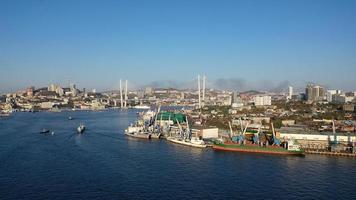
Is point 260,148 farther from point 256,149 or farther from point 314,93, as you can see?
point 314,93

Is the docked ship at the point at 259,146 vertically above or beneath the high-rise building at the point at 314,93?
beneath

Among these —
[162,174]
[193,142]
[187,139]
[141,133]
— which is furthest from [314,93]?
[162,174]

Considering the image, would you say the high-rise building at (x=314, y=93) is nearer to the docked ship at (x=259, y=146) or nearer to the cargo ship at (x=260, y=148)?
the docked ship at (x=259, y=146)

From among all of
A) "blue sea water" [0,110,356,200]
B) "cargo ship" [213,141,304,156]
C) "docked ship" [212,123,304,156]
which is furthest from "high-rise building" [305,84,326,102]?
"blue sea water" [0,110,356,200]

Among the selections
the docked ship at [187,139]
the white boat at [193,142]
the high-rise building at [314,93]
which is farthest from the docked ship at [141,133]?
the high-rise building at [314,93]

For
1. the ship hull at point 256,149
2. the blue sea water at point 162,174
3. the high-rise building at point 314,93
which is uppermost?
the high-rise building at point 314,93

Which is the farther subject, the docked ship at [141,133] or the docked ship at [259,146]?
the docked ship at [141,133]

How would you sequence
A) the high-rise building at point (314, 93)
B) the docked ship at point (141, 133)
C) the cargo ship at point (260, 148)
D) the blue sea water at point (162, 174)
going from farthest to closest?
the high-rise building at point (314, 93), the docked ship at point (141, 133), the cargo ship at point (260, 148), the blue sea water at point (162, 174)
